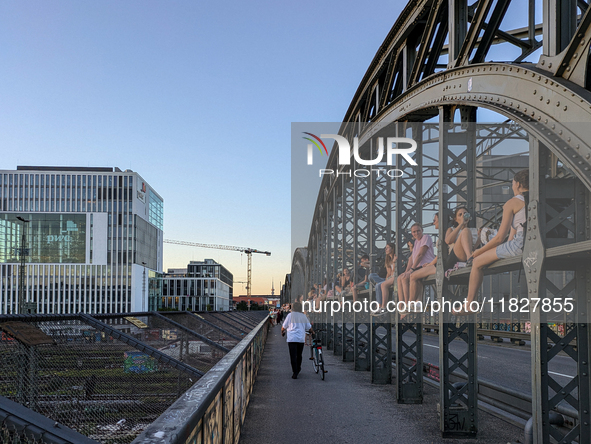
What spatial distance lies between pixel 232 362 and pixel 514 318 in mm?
30086

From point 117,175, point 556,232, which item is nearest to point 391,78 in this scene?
point 556,232

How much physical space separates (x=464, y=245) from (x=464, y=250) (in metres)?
0.07

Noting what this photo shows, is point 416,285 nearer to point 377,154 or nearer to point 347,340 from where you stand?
point 377,154

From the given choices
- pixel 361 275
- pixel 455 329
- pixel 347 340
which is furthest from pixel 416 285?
pixel 347 340

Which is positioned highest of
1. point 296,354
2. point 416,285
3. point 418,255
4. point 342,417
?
point 418,255

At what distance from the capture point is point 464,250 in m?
8.14

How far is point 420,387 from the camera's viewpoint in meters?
10.8

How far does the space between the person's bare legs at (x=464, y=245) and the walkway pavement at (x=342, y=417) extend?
8.37 ft

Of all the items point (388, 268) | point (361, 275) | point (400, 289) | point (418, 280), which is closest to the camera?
point (418, 280)

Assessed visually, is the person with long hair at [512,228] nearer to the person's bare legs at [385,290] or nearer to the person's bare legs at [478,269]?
the person's bare legs at [478,269]

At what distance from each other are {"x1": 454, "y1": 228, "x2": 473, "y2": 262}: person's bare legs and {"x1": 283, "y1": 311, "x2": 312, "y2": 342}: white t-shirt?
6.66 metres

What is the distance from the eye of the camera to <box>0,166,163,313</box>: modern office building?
339 feet

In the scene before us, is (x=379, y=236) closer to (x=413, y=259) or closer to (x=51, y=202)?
(x=413, y=259)

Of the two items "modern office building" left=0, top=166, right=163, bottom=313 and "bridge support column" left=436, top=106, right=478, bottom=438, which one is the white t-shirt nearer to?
"bridge support column" left=436, top=106, right=478, bottom=438
